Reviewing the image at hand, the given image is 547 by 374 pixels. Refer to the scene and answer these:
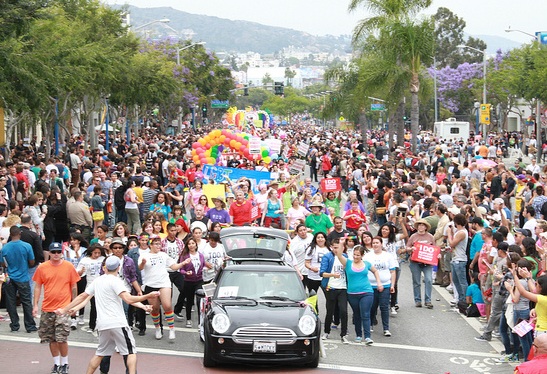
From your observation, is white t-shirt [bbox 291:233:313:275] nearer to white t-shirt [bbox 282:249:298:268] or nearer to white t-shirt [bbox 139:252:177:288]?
white t-shirt [bbox 282:249:298:268]

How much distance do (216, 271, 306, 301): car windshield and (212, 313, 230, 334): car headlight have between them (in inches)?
28.1

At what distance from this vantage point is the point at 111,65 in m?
39.6

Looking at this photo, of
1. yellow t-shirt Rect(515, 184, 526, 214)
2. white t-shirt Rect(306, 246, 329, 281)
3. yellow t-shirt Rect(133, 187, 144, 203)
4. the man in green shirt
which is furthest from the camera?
yellow t-shirt Rect(515, 184, 526, 214)

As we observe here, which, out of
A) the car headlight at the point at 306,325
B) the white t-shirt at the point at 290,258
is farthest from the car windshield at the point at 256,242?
the car headlight at the point at 306,325

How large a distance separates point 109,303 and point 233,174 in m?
16.9

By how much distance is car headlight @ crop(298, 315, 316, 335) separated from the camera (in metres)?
12.7

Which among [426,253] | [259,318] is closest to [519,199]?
[426,253]

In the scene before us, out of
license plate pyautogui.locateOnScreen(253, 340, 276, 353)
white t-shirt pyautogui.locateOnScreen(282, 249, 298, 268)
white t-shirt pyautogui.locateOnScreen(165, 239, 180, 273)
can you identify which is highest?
white t-shirt pyautogui.locateOnScreen(165, 239, 180, 273)

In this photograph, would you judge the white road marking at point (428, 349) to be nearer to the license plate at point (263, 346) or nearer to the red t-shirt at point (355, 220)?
the license plate at point (263, 346)

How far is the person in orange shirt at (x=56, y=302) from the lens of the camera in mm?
12406

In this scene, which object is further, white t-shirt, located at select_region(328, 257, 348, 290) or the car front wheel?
white t-shirt, located at select_region(328, 257, 348, 290)

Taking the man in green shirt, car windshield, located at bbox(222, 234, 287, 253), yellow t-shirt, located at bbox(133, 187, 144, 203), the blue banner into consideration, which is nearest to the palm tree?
the blue banner

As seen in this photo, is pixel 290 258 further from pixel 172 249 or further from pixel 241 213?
pixel 241 213

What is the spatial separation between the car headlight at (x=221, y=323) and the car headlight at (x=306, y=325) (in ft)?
3.06
